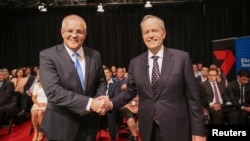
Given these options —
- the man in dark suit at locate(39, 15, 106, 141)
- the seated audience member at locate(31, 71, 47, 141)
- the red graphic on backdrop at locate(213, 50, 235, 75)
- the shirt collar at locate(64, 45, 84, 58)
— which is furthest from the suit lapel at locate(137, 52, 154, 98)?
the red graphic on backdrop at locate(213, 50, 235, 75)

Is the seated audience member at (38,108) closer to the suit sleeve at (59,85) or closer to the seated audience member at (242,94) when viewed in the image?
the seated audience member at (242,94)

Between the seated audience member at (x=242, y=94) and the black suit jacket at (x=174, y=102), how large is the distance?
3.74 m

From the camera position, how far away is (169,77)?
237 centimetres

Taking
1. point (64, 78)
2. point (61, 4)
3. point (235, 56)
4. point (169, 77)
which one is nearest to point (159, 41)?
point (169, 77)

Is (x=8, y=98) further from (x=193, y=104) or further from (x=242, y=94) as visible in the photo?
(x=193, y=104)

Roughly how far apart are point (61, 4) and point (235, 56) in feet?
25.7

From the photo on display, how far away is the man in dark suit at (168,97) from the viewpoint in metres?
2.37

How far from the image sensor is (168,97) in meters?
2.37

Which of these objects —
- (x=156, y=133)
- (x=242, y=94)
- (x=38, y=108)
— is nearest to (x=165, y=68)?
(x=156, y=133)

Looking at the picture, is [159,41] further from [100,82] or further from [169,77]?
[100,82]

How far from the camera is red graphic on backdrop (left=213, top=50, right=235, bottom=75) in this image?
383 inches

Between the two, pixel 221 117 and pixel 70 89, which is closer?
pixel 70 89

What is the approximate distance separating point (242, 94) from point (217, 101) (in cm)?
49

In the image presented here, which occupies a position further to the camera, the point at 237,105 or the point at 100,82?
the point at 237,105
